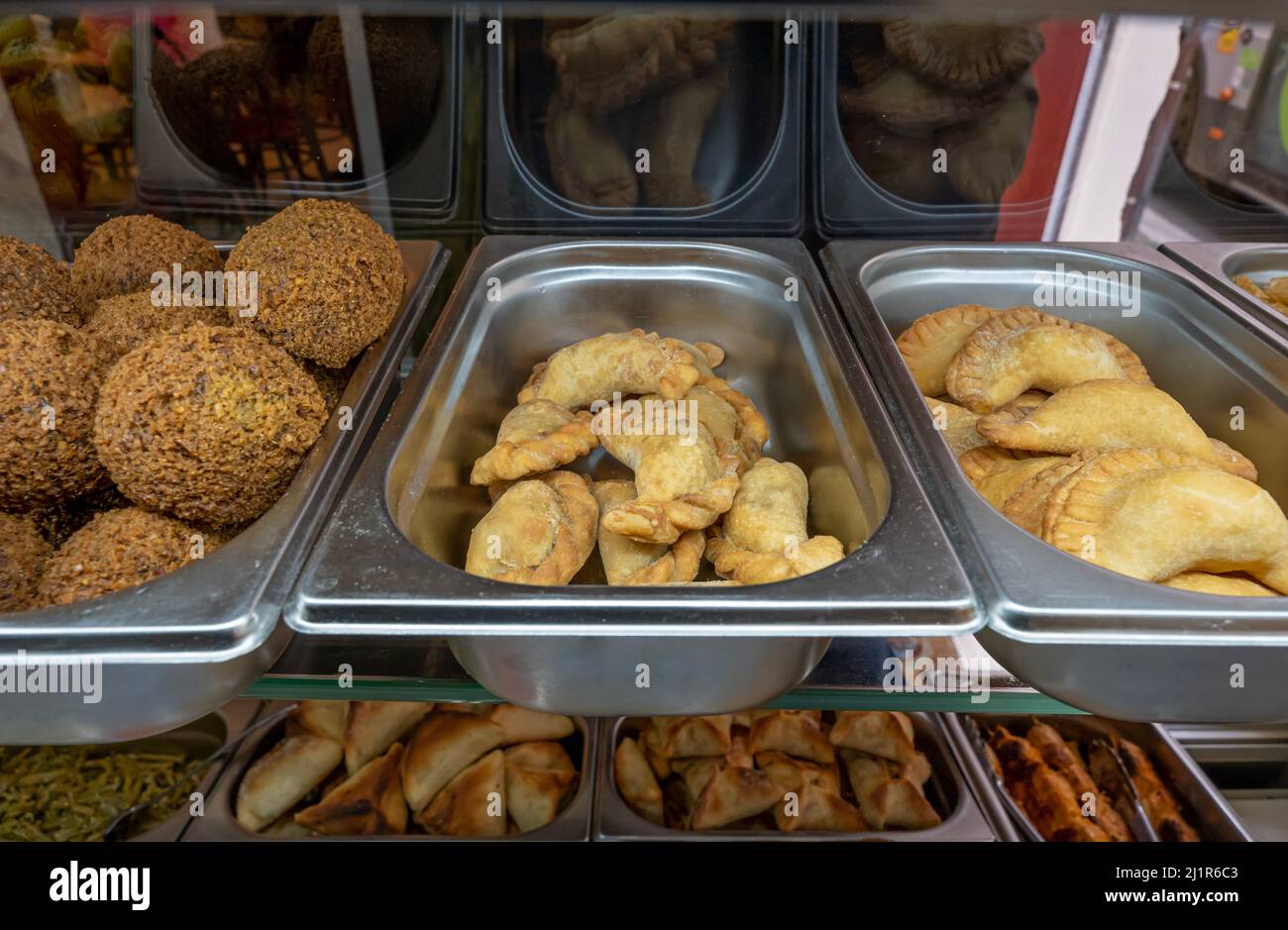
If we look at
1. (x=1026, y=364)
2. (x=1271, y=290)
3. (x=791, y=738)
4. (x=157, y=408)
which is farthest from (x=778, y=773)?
(x=1271, y=290)

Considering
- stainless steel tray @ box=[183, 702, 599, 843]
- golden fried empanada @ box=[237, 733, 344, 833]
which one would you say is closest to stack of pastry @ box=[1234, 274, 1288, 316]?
stainless steel tray @ box=[183, 702, 599, 843]

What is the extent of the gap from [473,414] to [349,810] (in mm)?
863

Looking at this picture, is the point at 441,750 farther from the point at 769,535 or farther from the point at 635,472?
the point at 769,535

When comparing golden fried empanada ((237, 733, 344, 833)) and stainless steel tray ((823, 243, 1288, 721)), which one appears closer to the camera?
stainless steel tray ((823, 243, 1288, 721))

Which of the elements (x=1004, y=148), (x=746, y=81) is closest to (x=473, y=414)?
(x=746, y=81)

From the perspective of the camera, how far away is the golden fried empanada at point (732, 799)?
1.77 metres

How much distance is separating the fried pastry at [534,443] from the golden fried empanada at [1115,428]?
77 cm

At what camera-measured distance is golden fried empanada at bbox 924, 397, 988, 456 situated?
169 centimetres

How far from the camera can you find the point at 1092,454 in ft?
4.82

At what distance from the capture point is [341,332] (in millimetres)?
1456

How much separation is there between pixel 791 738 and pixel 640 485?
0.76 meters

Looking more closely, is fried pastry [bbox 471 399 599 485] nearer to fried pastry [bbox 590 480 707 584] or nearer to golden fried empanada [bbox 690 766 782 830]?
fried pastry [bbox 590 480 707 584]

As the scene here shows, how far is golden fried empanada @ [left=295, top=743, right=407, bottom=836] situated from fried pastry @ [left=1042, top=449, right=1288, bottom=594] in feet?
4.53
